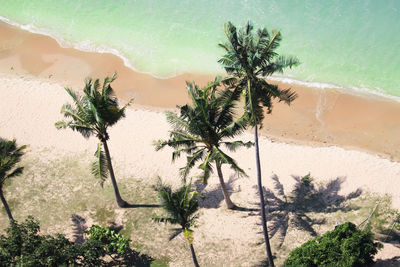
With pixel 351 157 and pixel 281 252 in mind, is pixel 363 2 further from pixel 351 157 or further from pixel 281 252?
pixel 281 252

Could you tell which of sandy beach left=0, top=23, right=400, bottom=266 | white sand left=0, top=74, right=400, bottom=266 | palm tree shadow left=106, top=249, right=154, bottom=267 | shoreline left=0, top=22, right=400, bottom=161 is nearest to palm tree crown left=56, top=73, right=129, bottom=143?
palm tree shadow left=106, top=249, right=154, bottom=267

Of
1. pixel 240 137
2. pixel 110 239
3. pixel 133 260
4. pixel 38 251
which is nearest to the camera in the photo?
pixel 38 251

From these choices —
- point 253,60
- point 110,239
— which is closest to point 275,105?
point 253,60

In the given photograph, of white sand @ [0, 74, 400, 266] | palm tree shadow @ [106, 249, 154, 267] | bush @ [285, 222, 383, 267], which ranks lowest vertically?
palm tree shadow @ [106, 249, 154, 267]

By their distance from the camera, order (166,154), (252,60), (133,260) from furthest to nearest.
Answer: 1. (166,154)
2. (133,260)
3. (252,60)

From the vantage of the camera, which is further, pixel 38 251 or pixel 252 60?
pixel 38 251

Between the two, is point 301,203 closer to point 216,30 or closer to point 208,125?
point 208,125

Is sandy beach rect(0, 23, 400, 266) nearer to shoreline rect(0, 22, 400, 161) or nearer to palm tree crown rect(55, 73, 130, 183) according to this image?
shoreline rect(0, 22, 400, 161)
